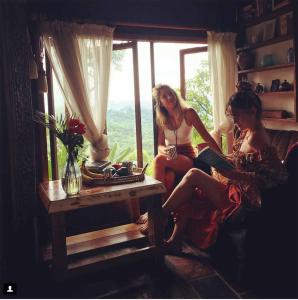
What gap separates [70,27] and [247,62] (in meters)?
1.89

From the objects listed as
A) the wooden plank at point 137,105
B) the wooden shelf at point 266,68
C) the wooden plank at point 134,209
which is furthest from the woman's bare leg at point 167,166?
the wooden shelf at point 266,68

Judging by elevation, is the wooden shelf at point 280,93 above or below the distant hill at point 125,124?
above

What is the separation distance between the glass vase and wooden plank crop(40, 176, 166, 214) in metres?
0.04

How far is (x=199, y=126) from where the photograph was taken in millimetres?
2965

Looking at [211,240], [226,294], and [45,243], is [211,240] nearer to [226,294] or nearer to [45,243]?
[226,294]

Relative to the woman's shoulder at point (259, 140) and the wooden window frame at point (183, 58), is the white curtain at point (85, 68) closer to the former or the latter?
the wooden window frame at point (183, 58)

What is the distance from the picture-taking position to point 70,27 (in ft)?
9.09

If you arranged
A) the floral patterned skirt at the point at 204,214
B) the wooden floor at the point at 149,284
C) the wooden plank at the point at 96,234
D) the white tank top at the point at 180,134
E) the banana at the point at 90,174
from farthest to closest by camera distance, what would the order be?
the white tank top at the point at 180,134, the wooden plank at the point at 96,234, the banana at the point at 90,174, the floral patterned skirt at the point at 204,214, the wooden floor at the point at 149,284

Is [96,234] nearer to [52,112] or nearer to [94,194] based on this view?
[94,194]

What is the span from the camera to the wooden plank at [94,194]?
78.5 inches

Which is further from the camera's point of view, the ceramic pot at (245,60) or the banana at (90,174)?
the ceramic pot at (245,60)

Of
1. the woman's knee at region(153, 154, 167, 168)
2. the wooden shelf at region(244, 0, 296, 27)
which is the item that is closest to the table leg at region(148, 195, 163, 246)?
the woman's knee at region(153, 154, 167, 168)

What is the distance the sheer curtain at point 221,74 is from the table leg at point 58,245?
2.10 m

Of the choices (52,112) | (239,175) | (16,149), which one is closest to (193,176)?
(239,175)
